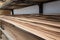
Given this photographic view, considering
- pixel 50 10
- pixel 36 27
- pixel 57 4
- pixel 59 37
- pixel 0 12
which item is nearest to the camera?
pixel 59 37

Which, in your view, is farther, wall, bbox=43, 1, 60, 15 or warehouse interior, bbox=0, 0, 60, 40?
wall, bbox=43, 1, 60, 15

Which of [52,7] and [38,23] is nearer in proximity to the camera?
[38,23]

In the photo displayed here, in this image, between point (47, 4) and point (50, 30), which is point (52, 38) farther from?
point (47, 4)

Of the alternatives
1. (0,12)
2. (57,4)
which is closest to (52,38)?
(57,4)

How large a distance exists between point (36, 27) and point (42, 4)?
93 centimetres

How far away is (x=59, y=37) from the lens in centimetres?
35

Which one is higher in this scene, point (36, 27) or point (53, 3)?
point (53, 3)

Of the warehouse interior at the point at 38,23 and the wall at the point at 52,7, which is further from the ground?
the wall at the point at 52,7

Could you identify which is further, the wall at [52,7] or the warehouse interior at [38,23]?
the wall at [52,7]

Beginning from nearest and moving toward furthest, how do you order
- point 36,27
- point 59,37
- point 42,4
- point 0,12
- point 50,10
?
point 59,37, point 36,27, point 50,10, point 42,4, point 0,12

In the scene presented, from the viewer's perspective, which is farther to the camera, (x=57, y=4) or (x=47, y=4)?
(x=47, y=4)

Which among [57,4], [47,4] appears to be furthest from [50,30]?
[47,4]

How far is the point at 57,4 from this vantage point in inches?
45.0

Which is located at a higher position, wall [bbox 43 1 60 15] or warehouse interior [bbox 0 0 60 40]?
wall [bbox 43 1 60 15]
